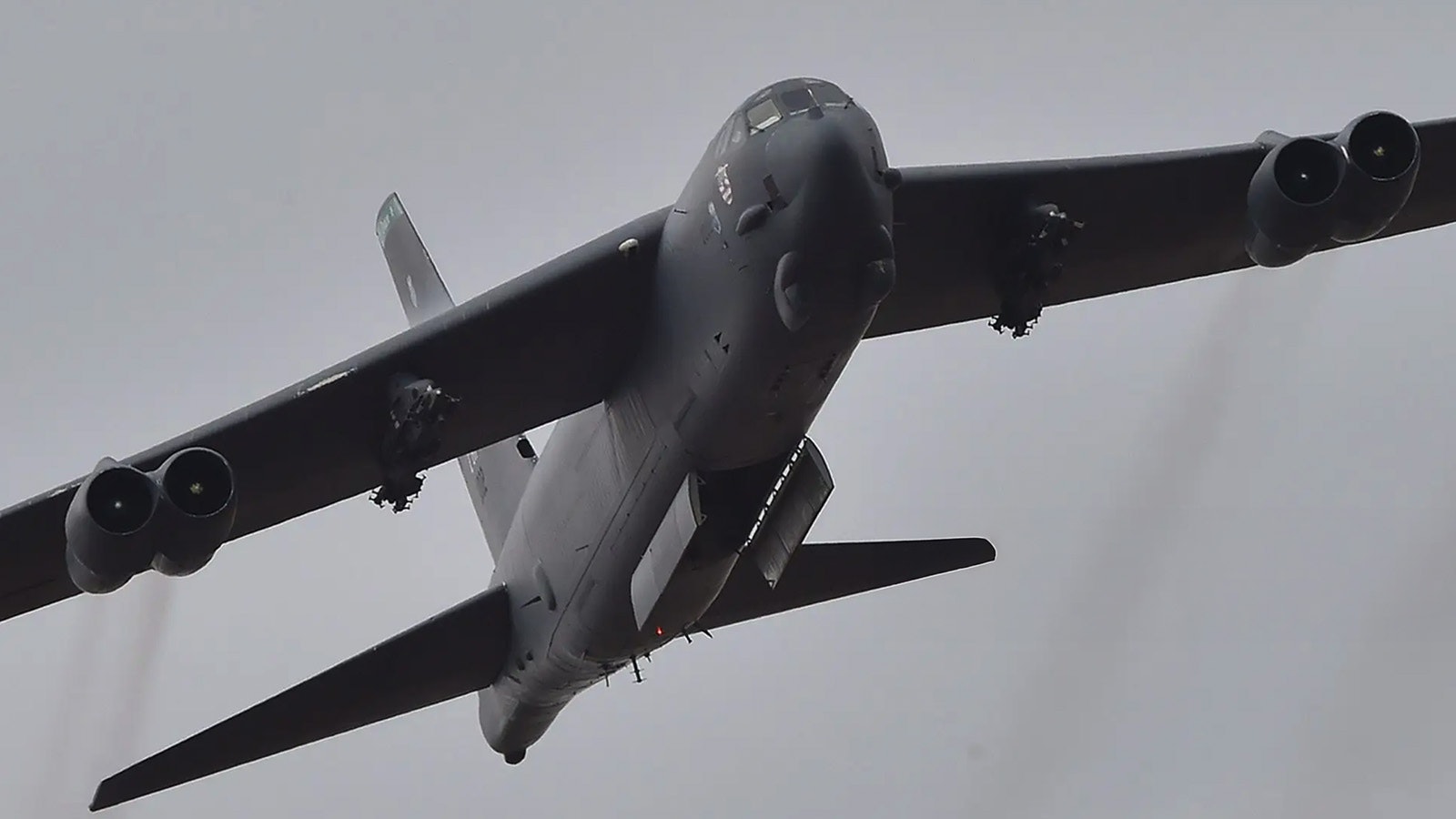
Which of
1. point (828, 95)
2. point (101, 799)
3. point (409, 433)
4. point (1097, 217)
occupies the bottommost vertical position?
point (101, 799)

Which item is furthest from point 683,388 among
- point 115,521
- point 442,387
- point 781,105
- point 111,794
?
point 111,794

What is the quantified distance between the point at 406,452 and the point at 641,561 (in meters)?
2.85

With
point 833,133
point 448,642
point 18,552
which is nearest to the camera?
point 833,133

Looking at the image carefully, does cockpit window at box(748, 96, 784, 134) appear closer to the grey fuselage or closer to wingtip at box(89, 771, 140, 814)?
the grey fuselage

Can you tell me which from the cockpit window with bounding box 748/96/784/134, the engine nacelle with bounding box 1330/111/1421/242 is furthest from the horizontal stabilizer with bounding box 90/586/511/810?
the engine nacelle with bounding box 1330/111/1421/242

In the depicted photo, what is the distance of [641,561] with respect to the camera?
21.4 metres

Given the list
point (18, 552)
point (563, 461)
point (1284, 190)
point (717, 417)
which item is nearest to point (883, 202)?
point (717, 417)

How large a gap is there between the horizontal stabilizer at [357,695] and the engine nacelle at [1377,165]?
10.8 metres

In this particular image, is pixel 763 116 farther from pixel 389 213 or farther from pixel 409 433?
pixel 389 213

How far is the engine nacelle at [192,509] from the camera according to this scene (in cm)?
1788

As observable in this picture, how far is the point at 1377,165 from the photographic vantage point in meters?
18.9

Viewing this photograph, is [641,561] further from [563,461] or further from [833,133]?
[833,133]

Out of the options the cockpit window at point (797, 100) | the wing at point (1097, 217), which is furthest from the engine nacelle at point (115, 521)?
the wing at point (1097, 217)

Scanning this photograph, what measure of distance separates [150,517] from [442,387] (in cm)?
358
